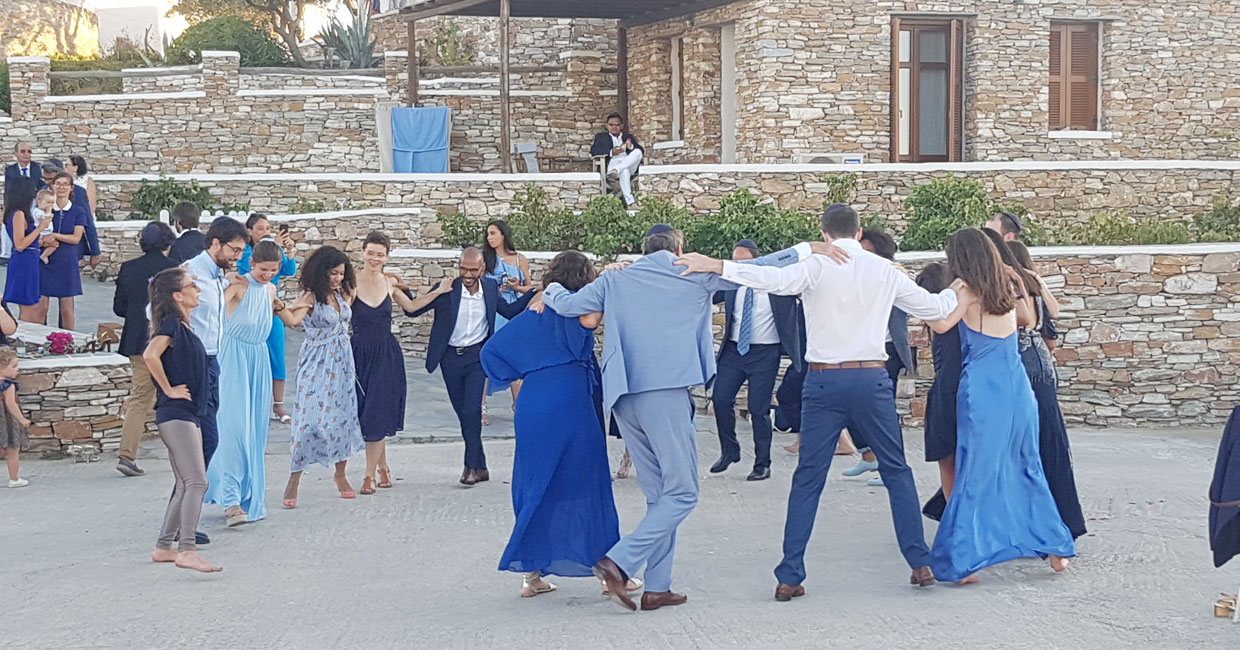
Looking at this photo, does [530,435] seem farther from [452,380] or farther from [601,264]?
[601,264]

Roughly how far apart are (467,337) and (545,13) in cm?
1465

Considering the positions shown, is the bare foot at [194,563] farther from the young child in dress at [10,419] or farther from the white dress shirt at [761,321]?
the white dress shirt at [761,321]

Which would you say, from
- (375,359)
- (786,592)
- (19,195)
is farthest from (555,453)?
(19,195)

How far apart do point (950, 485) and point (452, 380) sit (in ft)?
12.0

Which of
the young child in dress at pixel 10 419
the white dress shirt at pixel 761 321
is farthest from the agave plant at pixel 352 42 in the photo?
the white dress shirt at pixel 761 321

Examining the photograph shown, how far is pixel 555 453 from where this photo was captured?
6691 millimetres

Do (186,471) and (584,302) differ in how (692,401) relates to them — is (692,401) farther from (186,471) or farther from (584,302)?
(186,471)

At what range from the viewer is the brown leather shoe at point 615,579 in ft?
21.2

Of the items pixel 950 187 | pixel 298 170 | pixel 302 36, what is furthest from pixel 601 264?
pixel 302 36

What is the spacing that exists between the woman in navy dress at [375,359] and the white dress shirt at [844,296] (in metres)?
3.49

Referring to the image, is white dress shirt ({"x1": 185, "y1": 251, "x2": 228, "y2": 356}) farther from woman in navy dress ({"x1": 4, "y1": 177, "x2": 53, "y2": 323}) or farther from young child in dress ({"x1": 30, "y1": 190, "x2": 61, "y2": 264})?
young child in dress ({"x1": 30, "y1": 190, "x2": 61, "y2": 264})

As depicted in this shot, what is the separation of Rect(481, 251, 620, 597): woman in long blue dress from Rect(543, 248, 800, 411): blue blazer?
16cm

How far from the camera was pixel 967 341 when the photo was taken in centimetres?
712

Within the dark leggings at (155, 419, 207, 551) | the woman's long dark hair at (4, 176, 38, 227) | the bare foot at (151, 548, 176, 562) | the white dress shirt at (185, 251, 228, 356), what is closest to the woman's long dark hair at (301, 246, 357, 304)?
the white dress shirt at (185, 251, 228, 356)
